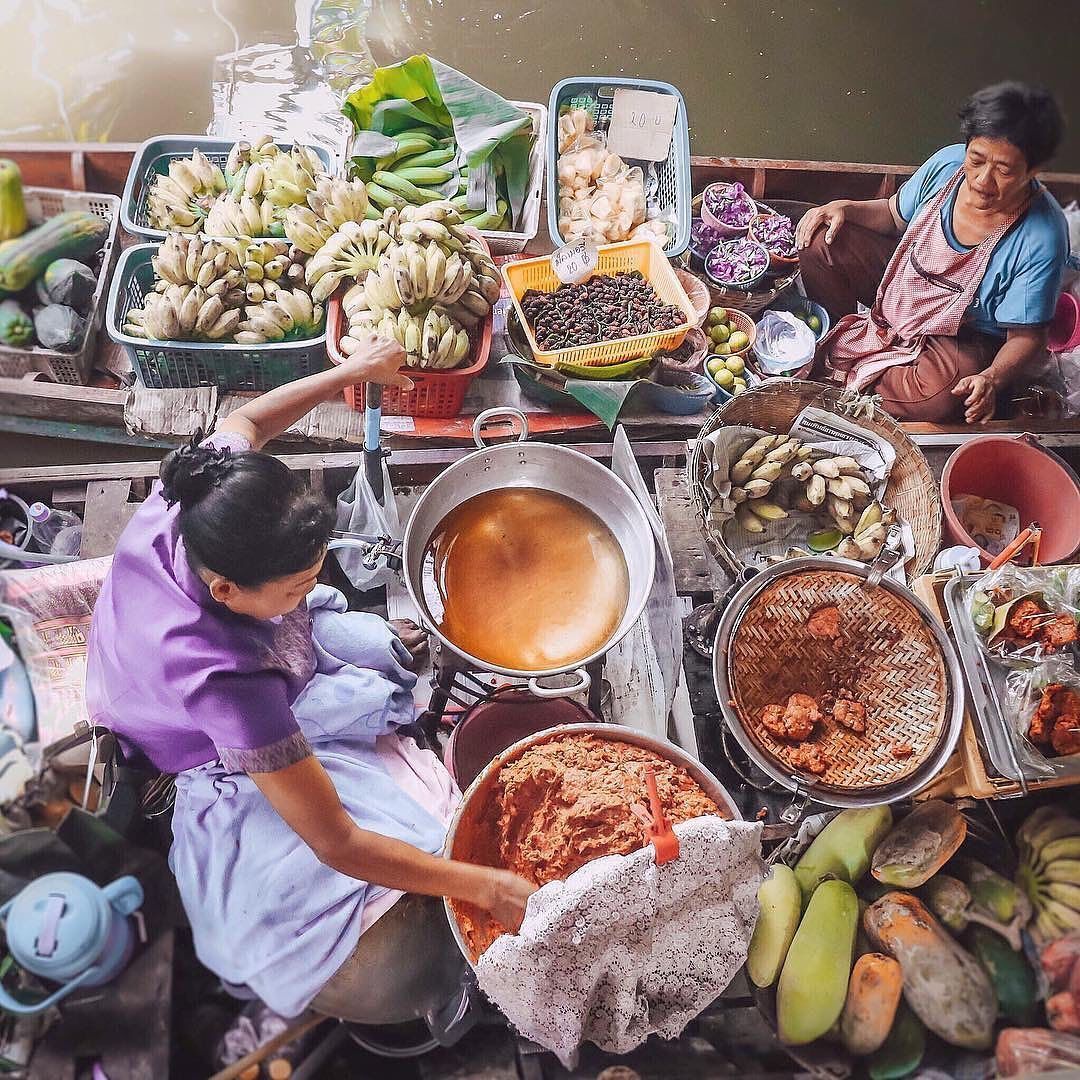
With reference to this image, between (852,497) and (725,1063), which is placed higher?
(852,497)

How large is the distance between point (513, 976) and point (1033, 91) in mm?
1856

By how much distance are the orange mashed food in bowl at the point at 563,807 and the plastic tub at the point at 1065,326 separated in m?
1.49

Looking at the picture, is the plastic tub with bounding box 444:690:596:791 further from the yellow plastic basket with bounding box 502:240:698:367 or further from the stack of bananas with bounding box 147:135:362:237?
the stack of bananas with bounding box 147:135:362:237

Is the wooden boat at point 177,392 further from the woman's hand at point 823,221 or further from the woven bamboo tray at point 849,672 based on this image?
the woven bamboo tray at point 849,672

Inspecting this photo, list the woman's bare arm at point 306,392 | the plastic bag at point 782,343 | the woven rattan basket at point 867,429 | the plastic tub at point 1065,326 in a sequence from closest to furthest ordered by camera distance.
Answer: the woman's bare arm at point 306,392 < the woven rattan basket at point 867,429 < the plastic tub at point 1065,326 < the plastic bag at point 782,343

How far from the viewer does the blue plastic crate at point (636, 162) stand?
1.91 metres

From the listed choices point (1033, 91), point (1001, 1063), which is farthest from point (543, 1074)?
point (1033, 91)

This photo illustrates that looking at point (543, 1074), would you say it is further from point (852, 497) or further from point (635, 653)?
point (852, 497)

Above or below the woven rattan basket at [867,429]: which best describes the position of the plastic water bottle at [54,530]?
below

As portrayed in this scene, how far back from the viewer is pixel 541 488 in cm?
164

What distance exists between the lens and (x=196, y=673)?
108cm

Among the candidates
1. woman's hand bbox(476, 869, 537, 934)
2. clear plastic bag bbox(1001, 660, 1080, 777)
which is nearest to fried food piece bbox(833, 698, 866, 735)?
clear plastic bag bbox(1001, 660, 1080, 777)

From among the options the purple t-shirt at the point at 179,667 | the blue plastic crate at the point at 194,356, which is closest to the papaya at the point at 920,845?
the purple t-shirt at the point at 179,667

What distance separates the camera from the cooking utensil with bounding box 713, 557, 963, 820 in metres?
1.42
